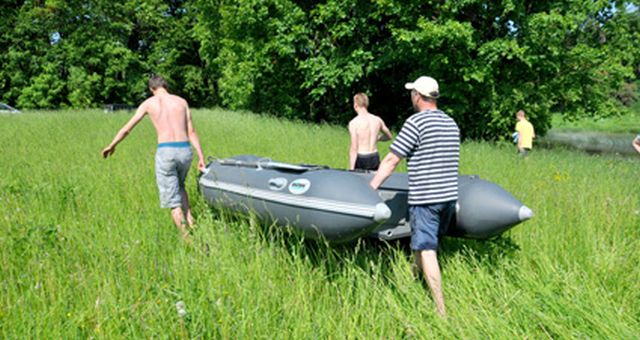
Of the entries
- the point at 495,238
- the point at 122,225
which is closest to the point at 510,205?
the point at 495,238

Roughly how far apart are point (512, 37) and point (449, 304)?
13273 millimetres

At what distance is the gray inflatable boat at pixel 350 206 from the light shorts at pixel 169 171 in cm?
72

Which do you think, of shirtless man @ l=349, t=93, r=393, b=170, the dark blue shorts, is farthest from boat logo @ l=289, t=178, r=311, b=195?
shirtless man @ l=349, t=93, r=393, b=170

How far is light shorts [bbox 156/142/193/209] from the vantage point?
4562 mm

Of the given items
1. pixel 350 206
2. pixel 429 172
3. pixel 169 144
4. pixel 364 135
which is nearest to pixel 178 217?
pixel 169 144

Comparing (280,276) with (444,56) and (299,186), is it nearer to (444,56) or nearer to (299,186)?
(299,186)

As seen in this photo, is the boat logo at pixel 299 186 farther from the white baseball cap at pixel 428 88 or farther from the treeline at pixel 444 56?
the treeline at pixel 444 56

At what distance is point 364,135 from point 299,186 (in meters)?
2.19

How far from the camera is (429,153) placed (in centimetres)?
318

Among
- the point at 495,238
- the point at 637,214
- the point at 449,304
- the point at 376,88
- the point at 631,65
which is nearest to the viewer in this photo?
the point at 449,304

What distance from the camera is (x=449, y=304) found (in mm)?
3059

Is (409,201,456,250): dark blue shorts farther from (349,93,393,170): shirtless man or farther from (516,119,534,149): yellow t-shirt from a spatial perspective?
(516,119,534,149): yellow t-shirt

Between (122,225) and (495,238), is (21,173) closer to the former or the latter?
(122,225)

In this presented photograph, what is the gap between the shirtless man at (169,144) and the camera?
15.0ft
